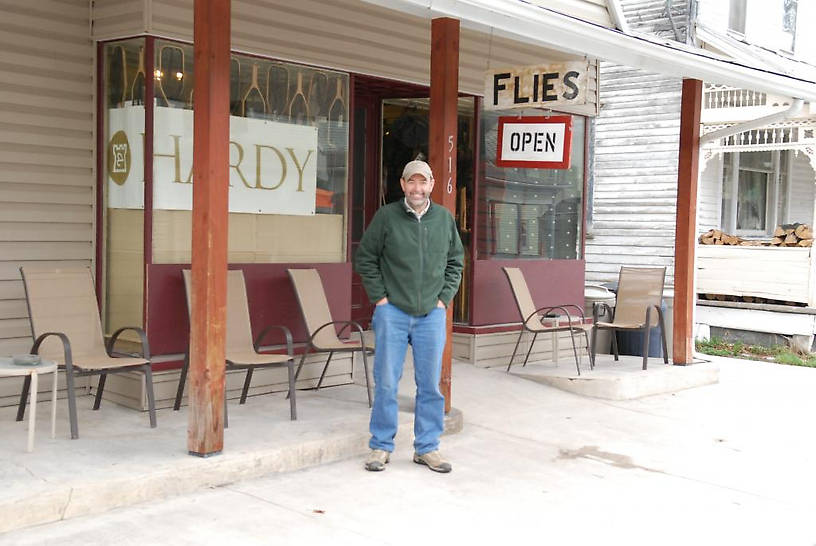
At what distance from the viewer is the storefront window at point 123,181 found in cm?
661

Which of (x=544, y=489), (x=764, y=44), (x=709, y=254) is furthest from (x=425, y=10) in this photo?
(x=764, y=44)

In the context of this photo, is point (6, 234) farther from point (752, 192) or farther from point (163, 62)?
point (752, 192)

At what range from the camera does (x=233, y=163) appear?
23.2 ft

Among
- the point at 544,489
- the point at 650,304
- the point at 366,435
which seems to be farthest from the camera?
the point at 650,304

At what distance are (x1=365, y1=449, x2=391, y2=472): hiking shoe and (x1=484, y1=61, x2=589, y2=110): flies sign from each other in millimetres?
2989

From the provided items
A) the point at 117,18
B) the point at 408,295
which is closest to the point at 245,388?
the point at 408,295

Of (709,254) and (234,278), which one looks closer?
(234,278)

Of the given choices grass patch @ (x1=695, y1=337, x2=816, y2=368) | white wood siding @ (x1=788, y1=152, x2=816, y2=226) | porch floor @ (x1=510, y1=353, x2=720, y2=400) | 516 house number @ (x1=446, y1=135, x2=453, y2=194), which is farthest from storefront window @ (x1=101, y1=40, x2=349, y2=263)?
white wood siding @ (x1=788, y1=152, x2=816, y2=226)

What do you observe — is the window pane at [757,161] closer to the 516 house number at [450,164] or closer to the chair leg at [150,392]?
the 516 house number at [450,164]

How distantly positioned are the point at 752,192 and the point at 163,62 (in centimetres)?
1236

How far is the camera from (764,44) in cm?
1513

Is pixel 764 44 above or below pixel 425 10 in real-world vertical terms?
above

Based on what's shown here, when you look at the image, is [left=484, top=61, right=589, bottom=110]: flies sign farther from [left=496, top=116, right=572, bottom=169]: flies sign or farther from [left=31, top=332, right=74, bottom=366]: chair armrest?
[left=31, top=332, right=74, bottom=366]: chair armrest

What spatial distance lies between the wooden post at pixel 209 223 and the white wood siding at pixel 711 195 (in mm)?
11498
